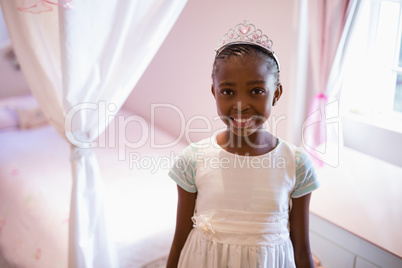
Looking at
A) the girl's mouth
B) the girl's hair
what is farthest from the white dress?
the girl's hair

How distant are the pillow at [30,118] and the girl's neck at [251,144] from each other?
233cm

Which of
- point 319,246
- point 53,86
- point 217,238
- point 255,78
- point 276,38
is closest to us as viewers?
point 255,78

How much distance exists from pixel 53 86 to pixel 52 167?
1.11 meters

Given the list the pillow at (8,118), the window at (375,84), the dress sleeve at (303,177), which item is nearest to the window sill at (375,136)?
the window at (375,84)

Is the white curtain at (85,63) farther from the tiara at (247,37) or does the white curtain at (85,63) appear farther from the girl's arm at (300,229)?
the girl's arm at (300,229)

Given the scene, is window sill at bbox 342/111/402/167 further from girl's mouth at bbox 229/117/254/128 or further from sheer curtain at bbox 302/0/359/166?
girl's mouth at bbox 229/117/254/128

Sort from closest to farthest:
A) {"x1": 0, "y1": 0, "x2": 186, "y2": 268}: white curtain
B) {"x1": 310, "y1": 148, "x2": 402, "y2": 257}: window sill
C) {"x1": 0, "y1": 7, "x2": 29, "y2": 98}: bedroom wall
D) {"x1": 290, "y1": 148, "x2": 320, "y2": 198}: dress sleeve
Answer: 1. {"x1": 290, "y1": 148, "x2": 320, "y2": 198}: dress sleeve
2. {"x1": 0, "y1": 0, "x2": 186, "y2": 268}: white curtain
3. {"x1": 310, "y1": 148, "x2": 402, "y2": 257}: window sill
4. {"x1": 0, "y1": 7, "x2": 29, "y2": 98}: bedroom wall

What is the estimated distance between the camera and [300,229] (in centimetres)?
111

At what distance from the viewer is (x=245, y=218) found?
1.05m

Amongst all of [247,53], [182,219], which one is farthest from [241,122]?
[182,219]

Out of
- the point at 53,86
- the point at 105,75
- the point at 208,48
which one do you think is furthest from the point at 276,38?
the point at 53,86

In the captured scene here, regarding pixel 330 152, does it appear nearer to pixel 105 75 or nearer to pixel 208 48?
pixel 208 48

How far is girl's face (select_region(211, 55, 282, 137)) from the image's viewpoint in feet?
3.16

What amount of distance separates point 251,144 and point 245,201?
0.53 feet
